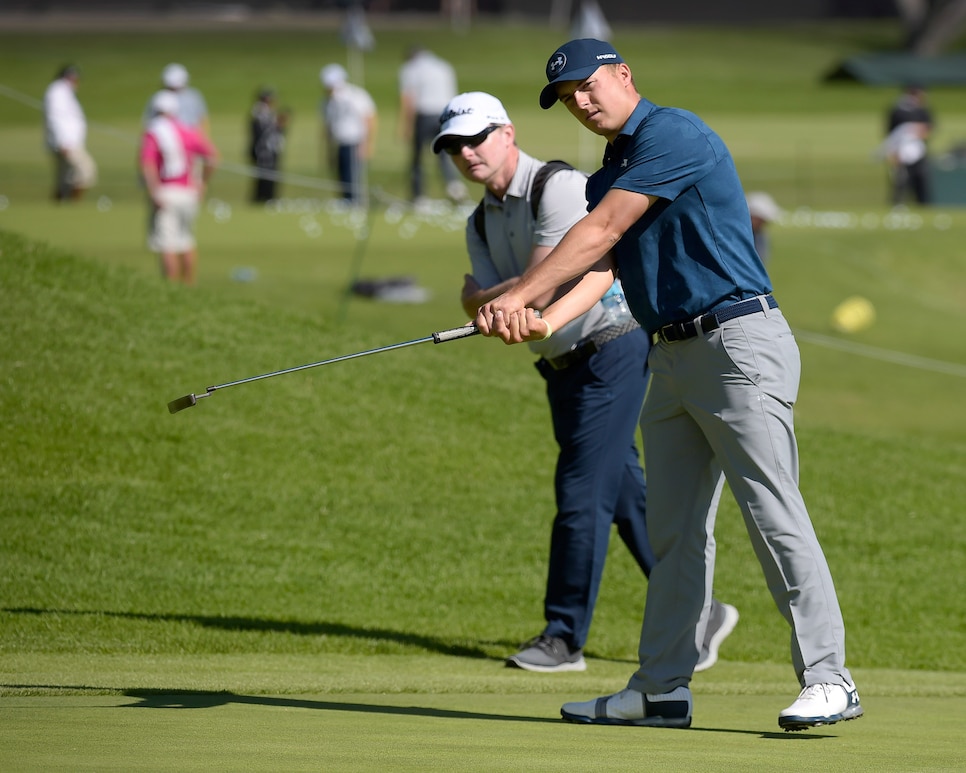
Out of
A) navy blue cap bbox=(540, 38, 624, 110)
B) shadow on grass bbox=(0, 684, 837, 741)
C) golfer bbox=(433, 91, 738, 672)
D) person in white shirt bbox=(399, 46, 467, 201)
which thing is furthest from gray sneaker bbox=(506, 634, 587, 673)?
person in white shirt bbox=(399, 46, 467, 201)

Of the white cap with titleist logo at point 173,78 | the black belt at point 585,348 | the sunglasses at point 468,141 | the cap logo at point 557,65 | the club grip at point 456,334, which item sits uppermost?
the white cap with titleist logo at point 173,78

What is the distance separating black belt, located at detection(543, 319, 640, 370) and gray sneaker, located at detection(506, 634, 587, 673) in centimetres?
113

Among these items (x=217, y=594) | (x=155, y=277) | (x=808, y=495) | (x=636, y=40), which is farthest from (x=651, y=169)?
(x=636, y=40)

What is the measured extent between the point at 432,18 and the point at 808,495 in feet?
198

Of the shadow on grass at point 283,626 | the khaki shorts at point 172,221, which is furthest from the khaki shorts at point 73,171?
the shadow on grass at point 283,626

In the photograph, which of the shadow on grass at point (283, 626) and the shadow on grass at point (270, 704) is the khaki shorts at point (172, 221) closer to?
the shadow on grass at point (283, 626)

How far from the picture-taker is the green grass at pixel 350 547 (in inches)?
182

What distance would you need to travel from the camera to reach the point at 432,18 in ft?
220

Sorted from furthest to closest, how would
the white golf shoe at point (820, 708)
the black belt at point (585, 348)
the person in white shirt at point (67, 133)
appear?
the person in white shirt at point (67, 133) < the black belt at point (585, 348) < the white golf shoe at point (820, 708)

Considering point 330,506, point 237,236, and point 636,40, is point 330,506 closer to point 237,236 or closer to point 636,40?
point 237,236

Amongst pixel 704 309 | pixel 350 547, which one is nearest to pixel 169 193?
pixel 350 547

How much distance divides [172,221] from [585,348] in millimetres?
8791

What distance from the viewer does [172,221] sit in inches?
559

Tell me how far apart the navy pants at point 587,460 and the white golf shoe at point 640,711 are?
A: 4.24 ft
